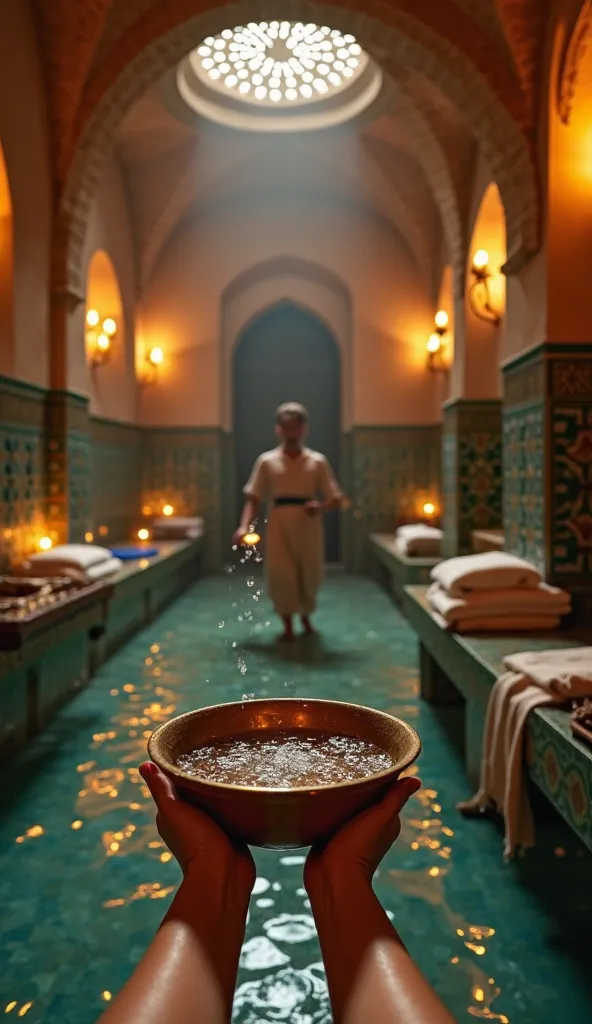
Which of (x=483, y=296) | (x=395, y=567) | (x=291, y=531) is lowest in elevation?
(x=395, y=567)

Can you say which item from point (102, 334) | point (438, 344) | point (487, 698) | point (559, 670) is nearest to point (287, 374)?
point (438, 344)

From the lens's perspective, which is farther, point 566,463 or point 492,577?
point 566,463

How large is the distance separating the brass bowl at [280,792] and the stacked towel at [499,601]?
7.35 ft

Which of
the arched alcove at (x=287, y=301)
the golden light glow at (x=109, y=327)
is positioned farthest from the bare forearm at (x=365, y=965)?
the arched alcove at (x=287, y=301)

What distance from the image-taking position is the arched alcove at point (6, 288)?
192 inches

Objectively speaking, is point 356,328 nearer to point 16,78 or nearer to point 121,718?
point 16,78

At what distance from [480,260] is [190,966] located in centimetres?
624

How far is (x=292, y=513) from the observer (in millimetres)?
6082

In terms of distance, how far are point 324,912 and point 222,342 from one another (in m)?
9.32

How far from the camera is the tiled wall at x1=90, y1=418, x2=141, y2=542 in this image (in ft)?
25.5

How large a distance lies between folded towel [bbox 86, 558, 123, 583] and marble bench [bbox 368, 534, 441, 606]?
193 centimetres

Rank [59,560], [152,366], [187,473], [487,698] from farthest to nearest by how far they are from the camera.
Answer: [187,473]
[152,366]
[59,560]
[487,698]

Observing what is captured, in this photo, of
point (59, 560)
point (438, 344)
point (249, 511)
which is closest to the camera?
point (59, 560)

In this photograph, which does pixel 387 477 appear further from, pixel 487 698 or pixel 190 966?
pixel 190 966
